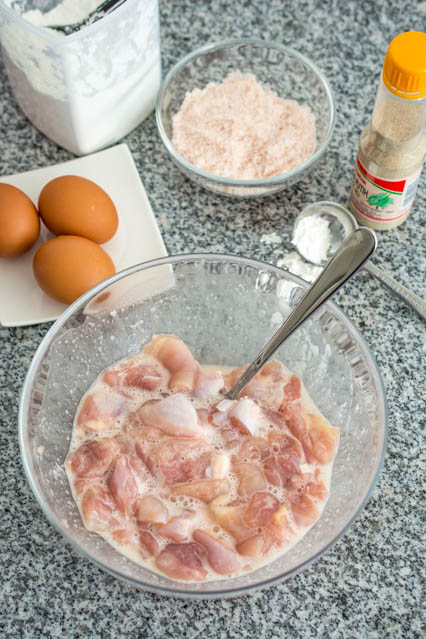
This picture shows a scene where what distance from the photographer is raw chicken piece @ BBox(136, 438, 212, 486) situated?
1171mm

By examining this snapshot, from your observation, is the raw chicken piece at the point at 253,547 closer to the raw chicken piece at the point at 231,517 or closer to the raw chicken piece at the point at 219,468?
the raw chicken piece at the point at 231,517

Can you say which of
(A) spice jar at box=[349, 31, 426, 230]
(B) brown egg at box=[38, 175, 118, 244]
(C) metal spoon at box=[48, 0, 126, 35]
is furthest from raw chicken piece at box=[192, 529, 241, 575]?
(C) metal spoon at box=[48, 0, 126, 35]

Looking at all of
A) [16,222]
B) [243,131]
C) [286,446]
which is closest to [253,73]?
[243,131]

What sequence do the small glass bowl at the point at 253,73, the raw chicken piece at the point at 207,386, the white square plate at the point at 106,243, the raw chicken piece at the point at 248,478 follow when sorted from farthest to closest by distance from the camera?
the small glass bowl at the point at 253,73, the white square plate at the point at 106,243, the raw chicken piece at the point at 207,386, the raw chicken piece at the point at 248,478

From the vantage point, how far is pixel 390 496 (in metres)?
1.26

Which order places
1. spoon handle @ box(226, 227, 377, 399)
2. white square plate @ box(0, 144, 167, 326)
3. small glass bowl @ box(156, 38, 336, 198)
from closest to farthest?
spoon handle @ box(226, 227, 377, 399), white square plate @ box(0, 144, 167, 326), small glass bowl @ box(156, 38, 336, 198)

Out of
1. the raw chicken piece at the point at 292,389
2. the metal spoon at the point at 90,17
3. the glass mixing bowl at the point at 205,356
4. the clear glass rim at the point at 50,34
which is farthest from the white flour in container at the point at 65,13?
the raw chicken piece at the point at 292,389

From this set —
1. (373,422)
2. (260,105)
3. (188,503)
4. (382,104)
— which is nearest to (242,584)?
(188,503)

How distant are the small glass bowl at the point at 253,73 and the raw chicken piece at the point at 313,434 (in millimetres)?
473

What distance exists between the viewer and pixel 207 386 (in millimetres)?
1271

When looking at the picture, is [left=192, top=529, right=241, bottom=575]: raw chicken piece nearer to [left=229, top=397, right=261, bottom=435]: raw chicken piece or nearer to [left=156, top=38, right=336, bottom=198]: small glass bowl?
[left=229, top=397, right=261, bottom=435]: raw chicken piece

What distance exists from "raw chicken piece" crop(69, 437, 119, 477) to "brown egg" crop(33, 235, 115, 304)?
0.89 feet

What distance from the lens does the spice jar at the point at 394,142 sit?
3.86 ft

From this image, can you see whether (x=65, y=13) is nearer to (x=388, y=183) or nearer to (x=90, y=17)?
(x=90, y=17)
